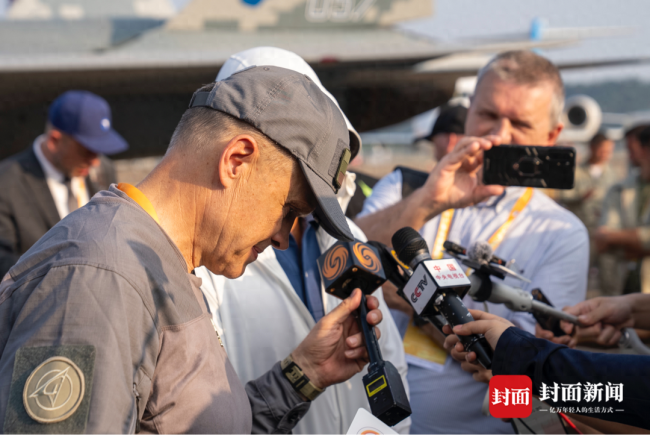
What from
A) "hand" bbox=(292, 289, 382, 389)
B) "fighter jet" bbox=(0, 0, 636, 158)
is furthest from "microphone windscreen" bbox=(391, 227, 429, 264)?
"fighter jet" bbox=(0, 0, 636, 158)

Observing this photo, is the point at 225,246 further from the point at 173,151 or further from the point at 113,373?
the point at 113,373

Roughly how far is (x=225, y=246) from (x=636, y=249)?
3.99m

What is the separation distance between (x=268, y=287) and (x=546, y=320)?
38.0 inches

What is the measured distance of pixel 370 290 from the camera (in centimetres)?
160

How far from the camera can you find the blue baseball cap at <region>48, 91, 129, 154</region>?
12.8 feet

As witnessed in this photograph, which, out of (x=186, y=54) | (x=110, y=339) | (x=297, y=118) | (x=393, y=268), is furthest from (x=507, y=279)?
(x=186, y=54)

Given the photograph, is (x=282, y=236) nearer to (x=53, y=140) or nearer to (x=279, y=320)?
(x=279, y=320)

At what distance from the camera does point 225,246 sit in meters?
1.27

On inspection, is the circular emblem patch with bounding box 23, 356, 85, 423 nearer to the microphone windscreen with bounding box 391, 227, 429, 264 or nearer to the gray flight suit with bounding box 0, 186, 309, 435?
the gray flight suit with bounding box 0, 186, 309, 435

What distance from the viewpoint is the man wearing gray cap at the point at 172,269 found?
0.87 m

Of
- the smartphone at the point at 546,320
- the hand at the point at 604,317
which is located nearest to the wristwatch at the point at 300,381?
the smartphone at the point at 546,320

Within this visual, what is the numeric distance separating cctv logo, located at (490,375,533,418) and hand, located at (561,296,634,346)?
51 cm

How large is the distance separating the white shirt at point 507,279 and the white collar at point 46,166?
109 inches

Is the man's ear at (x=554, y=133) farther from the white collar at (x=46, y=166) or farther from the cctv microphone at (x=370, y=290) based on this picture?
the white collar at (x=46, y=166)
